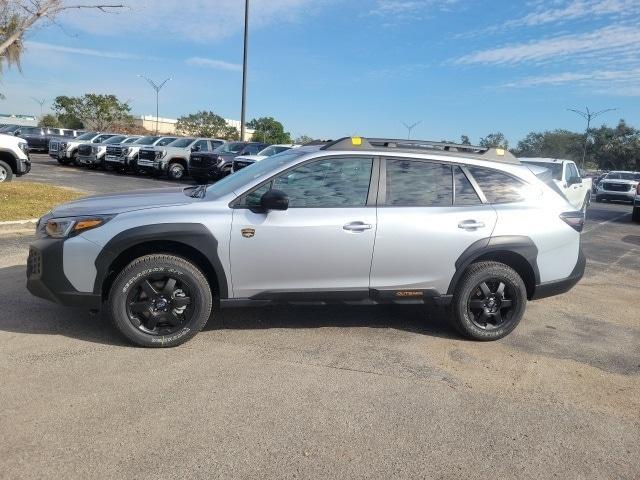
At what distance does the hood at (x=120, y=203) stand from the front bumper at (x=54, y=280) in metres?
0.30

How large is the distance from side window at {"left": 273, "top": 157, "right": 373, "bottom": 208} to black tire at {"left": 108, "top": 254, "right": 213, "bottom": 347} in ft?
3.29

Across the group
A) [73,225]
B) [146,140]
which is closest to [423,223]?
[73,225]

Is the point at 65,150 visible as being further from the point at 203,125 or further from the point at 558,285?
the point at 203,125

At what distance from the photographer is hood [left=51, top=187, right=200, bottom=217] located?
4434mm

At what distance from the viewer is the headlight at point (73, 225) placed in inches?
170

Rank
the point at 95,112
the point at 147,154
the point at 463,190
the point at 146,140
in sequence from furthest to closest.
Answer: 1. the point at 95,112
2. the point at 146,140
3. the point at 147,154
4. the point at 463,190

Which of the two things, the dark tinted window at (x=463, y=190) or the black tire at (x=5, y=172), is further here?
the black tire at (x=5, y=172)

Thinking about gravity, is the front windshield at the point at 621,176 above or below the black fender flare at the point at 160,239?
above

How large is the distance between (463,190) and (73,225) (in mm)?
3244

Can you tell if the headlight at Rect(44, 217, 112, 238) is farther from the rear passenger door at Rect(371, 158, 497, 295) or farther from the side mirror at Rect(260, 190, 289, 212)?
the rear passenger door at Rect(371, 158, 497, 295)

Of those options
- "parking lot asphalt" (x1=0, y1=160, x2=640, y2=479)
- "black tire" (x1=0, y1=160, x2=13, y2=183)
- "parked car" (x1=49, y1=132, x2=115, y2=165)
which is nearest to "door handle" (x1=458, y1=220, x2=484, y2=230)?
"parking lot asphalt" (x1=0, y1=160, x2=640, y2=479)

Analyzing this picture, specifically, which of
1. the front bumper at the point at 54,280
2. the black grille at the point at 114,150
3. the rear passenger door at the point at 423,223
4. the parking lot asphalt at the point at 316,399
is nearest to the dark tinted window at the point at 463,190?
the rear passenger door at the point at 423,223

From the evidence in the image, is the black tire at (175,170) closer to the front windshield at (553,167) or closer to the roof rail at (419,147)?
the front windshield at (553,167)

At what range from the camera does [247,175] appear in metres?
4.91
